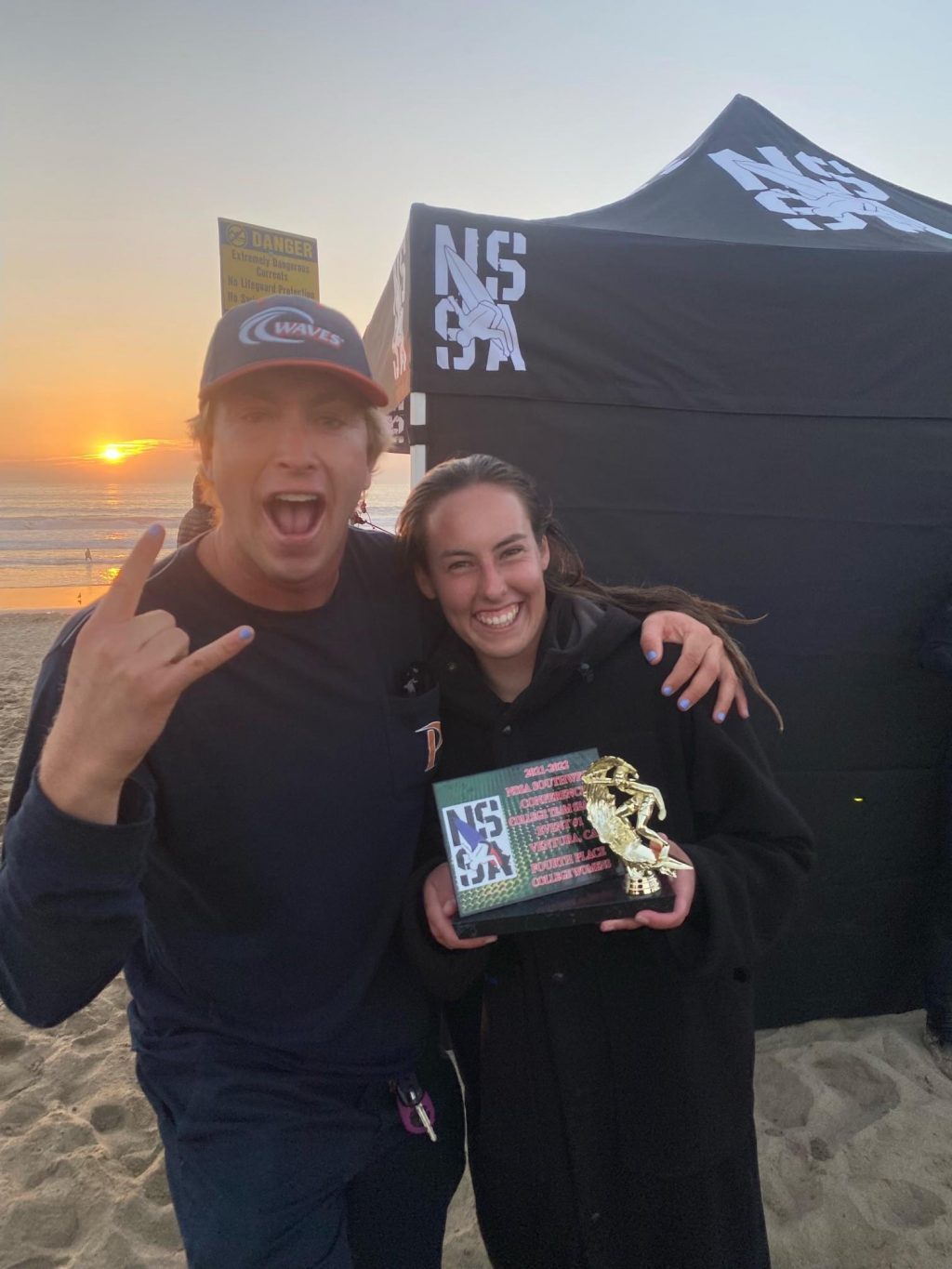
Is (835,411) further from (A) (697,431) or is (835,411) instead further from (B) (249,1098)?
(B) (249,1098)

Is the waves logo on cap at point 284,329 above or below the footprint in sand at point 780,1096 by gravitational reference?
above

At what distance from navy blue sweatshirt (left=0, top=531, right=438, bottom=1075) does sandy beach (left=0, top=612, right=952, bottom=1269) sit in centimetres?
134

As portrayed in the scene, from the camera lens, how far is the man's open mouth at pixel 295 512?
1.68 meters

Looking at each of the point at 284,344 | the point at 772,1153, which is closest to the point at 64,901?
the point at 284,344

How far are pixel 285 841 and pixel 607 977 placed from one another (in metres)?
0.81

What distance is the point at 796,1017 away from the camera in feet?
12.0

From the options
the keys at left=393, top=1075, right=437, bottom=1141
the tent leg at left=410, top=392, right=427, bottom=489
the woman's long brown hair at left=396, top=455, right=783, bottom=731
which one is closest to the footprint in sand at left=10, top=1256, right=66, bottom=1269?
the keys at left=393, top=1075, right=437, bottom=1141

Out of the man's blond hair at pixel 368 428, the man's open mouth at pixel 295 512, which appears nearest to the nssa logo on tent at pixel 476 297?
the man's blond hair at pixel 368 428

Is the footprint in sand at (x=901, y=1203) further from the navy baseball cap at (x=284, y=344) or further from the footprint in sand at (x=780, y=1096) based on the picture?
the navy baseball cap at (x=284, y=344)

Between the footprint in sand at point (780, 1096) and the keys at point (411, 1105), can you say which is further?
the footprint in sand at point (780, 1096)

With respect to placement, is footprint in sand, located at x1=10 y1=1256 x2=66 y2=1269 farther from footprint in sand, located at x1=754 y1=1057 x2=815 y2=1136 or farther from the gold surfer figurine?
footprint in sand, located at x1=754 y1=1057 x2=815 y2=1136

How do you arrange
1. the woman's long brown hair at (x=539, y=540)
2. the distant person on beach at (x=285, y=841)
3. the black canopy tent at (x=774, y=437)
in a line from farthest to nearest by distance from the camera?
the black canopy tent at (x=774, y=437), the woman's long brown hair at (x=539, y=540), the distant person on beach at (x=285, y=841)

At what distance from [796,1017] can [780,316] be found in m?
3.30

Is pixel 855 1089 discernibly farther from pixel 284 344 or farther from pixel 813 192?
pixel 813 192
